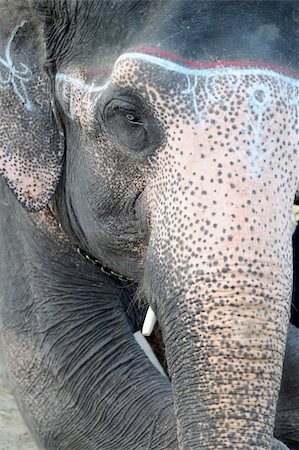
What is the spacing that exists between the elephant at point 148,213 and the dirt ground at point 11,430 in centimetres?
65

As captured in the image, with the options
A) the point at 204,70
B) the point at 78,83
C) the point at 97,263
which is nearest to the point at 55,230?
the point at 97,263

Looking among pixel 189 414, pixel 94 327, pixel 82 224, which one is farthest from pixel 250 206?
pixel 94 327

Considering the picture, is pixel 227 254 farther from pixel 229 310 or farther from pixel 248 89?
pixel 248 89

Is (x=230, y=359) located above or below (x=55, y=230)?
above

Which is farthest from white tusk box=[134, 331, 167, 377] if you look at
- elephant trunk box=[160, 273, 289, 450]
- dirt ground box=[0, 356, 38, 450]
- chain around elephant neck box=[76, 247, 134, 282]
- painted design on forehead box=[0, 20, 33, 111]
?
elephant trunk box=[160, 273, 289, 450]

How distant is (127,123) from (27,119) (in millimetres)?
418

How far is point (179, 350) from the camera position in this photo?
247 centimetres

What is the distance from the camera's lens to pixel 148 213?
264 cm

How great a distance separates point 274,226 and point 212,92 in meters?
0.29

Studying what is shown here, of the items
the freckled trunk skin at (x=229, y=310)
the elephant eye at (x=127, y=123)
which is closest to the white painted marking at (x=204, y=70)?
the elephant eye at (x=127, y=123)

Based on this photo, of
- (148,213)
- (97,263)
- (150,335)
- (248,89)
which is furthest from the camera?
(150,335)

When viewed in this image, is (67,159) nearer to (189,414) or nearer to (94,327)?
(94,327)

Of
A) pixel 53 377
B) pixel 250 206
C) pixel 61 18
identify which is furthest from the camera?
pixel 53 377

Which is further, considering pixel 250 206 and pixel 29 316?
pixel 29 316
